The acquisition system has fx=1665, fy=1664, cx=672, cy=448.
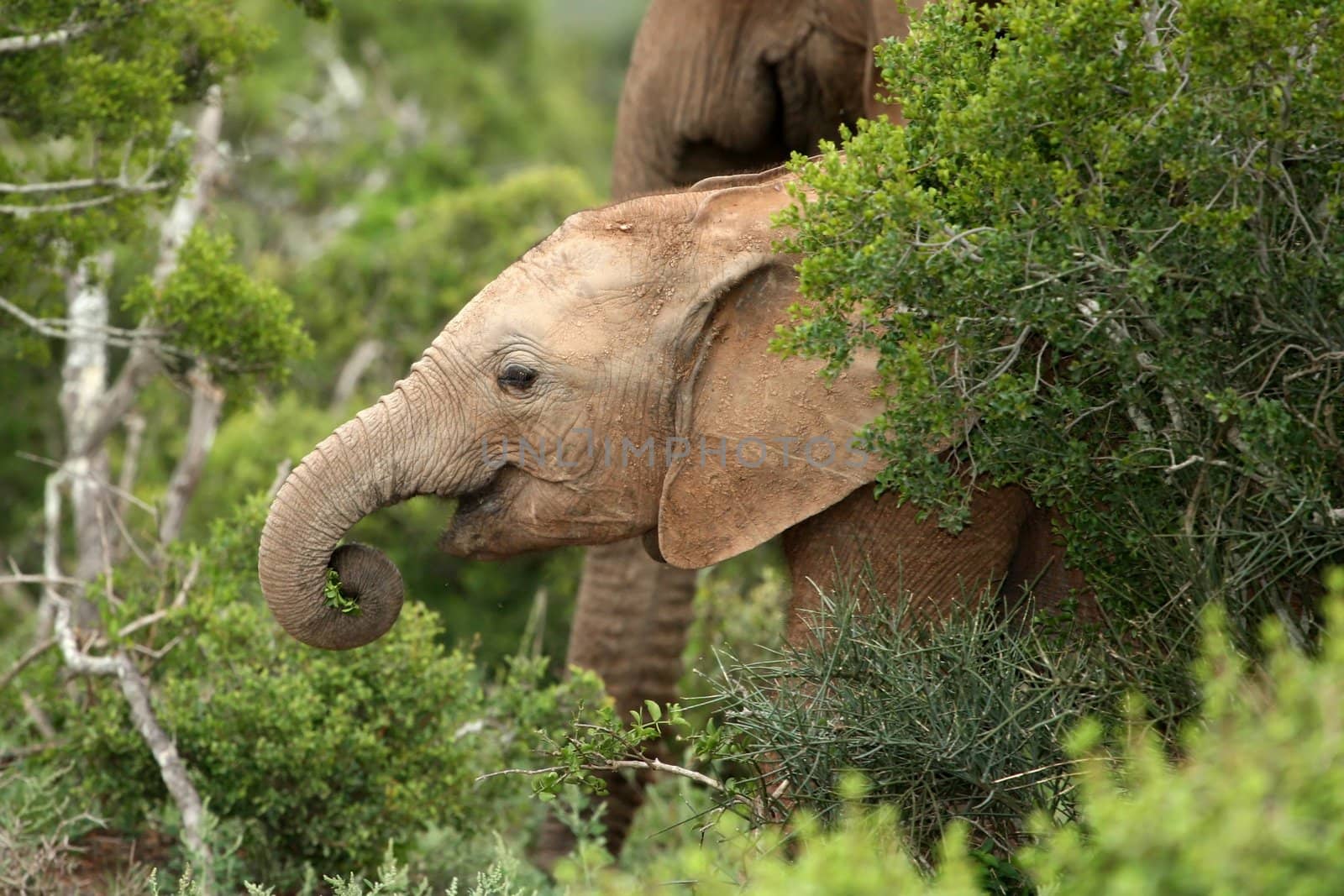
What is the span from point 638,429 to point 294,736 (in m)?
1.72

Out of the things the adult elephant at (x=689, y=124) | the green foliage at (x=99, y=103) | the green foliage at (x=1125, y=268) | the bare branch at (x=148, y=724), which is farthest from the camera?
the adult elephant at (x=689, y=124)

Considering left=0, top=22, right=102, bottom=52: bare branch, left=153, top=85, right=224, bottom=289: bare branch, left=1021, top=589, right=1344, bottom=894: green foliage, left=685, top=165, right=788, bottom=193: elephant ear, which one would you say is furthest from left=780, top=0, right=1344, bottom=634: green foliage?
left=153, top=85, right=224, bottom=289: bare branch

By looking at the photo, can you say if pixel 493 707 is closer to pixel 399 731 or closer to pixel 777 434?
pixel 399 731

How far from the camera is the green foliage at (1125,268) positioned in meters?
3.46

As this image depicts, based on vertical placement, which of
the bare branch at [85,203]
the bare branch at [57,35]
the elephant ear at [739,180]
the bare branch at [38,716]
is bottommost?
the bare branch at [38,716]

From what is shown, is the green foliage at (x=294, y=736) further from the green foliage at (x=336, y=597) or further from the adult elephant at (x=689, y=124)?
the green foliage at (x=336, y=597)

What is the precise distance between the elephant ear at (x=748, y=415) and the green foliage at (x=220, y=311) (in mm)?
2162

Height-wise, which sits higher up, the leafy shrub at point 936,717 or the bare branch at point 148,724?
the leafy shrub at point 936,717

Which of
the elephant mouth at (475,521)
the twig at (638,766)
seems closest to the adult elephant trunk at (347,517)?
the elephant mouth at (475,521)

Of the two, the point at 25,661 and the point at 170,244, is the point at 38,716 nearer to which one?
the point at 25,661

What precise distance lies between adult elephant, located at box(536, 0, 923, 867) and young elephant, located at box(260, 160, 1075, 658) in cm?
180

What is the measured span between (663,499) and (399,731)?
63.1 inches

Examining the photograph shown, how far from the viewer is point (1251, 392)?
12.0 feet

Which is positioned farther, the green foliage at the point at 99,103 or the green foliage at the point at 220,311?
the green foliage at the point at 220,311
